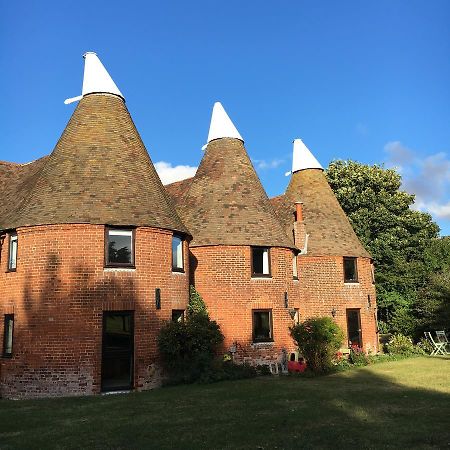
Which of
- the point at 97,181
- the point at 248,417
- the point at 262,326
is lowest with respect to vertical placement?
the point at 248,417

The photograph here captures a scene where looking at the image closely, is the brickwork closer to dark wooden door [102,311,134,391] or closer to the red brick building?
the red brick building

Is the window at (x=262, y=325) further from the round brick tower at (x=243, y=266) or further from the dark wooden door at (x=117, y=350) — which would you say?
the dark wooden door at (x=117, y=350)

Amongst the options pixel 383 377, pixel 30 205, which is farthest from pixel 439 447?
pixel 30 205

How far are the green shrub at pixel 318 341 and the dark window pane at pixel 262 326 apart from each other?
8.07 feet

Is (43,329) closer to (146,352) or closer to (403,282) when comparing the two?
(146,352)

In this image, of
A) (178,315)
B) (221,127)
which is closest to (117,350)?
(178,315)

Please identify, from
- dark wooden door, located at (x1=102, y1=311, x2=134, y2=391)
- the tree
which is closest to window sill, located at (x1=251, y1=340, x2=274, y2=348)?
dark wooden door, located at (x1=102, y1=311, x2=134, y2=391)

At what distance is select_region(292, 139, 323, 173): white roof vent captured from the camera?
1155 inches

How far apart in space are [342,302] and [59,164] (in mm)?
15577

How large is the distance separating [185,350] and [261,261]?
614 centimetres

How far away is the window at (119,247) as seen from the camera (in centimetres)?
1555

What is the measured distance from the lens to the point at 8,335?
15.6 meters

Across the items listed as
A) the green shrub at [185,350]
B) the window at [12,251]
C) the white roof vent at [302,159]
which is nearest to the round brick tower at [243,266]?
the green shrub at [185,350]

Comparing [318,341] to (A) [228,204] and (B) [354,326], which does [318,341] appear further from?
(B) [354,326]
